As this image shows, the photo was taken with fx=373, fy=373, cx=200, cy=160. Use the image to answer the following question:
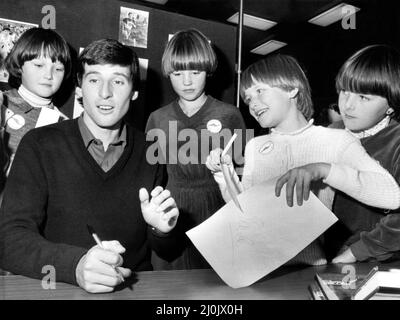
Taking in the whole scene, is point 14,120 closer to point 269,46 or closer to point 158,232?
point 158,232

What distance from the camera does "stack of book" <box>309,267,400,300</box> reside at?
1.80 feet

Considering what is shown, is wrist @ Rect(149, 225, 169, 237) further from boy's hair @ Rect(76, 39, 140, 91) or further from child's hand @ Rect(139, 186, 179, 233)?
boy's hair @ Rect(76, 39, 140, 91)

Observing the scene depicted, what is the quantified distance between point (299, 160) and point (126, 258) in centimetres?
40

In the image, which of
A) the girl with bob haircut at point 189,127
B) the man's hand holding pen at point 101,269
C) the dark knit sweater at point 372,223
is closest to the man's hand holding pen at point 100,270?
the man's hand holding pen at point 101,269

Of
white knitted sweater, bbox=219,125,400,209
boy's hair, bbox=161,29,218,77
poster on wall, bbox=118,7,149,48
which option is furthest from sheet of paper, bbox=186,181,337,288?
poster on wall, bbox=118,7,149,48

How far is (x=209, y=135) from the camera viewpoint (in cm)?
79

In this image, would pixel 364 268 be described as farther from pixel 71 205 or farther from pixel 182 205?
pixel 71 205

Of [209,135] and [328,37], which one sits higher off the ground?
[328,37]

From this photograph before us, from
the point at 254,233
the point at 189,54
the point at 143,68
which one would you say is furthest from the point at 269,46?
the point at 254,233

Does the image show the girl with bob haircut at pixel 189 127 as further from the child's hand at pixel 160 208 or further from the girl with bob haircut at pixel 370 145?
the girl with bob haircut at pixel 370 145

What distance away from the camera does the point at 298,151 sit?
2.47 feet

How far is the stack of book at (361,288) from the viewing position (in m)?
0.55
